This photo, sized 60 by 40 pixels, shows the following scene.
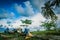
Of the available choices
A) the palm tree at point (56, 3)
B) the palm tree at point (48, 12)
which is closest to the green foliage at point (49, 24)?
the palm tree at point (48, 12)

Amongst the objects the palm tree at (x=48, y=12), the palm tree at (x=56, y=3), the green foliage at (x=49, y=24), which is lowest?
the green foliage at (x=49, y=24)

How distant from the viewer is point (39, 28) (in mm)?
2332

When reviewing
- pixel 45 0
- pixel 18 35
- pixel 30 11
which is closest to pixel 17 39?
pixel 18 35

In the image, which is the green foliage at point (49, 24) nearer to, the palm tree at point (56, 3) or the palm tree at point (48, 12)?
the palm tree at point (48, 12)

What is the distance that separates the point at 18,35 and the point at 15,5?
486mm

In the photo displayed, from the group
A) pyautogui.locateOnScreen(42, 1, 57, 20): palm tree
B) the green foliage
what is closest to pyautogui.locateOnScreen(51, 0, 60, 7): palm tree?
pyautogui.locateOnScreen(42, 1, 57, 20): palm tree

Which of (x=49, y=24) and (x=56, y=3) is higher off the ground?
(x=56, y=3)

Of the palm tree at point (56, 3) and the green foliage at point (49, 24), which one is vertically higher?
the palm tree at point (56, 3)

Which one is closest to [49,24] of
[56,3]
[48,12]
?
[48,12]

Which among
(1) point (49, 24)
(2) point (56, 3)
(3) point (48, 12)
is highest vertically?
(2) point (56, 3)

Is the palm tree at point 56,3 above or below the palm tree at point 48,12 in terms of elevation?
above

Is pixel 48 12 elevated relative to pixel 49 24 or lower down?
elevated

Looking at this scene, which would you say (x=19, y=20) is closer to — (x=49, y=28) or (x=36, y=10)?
(x=36, y=10)

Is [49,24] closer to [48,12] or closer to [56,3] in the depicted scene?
[48,12]
